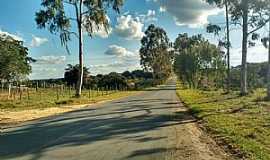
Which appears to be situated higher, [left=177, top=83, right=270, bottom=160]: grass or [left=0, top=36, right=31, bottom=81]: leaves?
[left=0, top=36, right=31, bottom=81]: leaves

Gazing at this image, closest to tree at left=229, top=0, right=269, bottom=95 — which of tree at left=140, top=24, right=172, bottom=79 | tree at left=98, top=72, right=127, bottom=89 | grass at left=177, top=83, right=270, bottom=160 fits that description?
grass at left=177, top=83, right=270, bottom=160

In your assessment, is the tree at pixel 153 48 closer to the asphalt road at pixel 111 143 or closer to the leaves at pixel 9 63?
the leaves at pixel 9 63

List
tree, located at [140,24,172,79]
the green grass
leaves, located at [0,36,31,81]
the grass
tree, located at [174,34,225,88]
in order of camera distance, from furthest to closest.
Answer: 1. tree, located at [140,24,172,79]
2. tree, located at [174,34,225,88]
3. leaves, located at [0,36,31,81]
4. the green grass
5. the grass

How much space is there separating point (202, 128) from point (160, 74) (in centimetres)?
10910

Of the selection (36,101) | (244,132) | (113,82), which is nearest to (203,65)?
(113,82)

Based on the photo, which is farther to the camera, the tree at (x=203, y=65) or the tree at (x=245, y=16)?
the tree at (x=203, y=65)

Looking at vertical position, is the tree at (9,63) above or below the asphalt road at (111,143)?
above

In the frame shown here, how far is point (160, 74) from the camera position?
12544cm

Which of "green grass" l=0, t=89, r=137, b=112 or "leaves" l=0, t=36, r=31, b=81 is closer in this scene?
"green grass" l=0, t=89, r=137, b=112

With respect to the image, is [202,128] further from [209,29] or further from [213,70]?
[213,70]

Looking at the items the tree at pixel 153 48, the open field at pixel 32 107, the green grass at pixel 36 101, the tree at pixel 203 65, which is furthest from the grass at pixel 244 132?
the tree at pixel 153 48

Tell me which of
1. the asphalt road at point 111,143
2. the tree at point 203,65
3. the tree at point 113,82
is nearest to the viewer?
the asphalt road at point 111,143

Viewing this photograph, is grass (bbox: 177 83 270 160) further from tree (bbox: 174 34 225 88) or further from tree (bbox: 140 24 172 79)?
tree (bbox: 140 24 172 79)

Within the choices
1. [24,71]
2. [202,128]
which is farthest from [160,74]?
[202,128]
